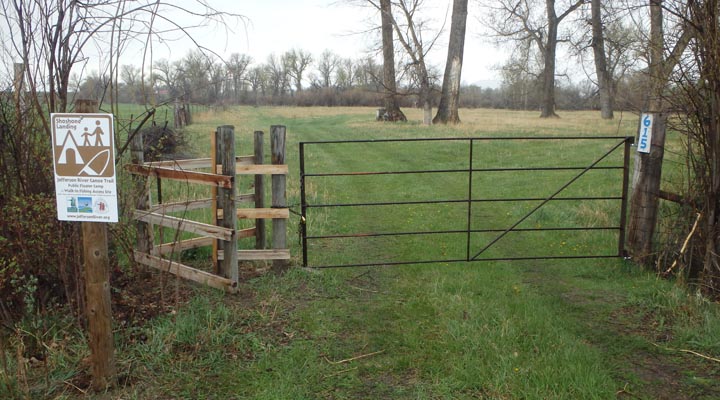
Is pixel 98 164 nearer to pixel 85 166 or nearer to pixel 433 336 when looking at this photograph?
pixel 85 166

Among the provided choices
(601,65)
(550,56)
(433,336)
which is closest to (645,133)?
(433,336)

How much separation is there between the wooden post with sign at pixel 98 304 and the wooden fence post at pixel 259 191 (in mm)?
3021

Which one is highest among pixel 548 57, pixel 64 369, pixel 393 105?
pixel 548 57

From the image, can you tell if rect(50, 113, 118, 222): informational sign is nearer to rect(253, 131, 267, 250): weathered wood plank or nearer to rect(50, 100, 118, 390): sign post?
rect(50, 100, 118, 390): sign post

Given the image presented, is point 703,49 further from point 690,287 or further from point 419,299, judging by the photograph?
point 419,299

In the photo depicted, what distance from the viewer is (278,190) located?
6965 millimetres

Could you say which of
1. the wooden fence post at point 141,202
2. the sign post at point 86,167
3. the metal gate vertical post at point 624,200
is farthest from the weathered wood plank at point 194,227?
the metal gate vertical post at point 624,200

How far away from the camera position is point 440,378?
4570mm

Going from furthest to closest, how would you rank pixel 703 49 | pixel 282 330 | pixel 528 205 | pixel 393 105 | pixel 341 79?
1. pixel 341 79
2. pixel 393 105
3. pixel 528 205
4. pixel 703 49
5. pixel 282 330

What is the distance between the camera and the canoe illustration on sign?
411 centimetres

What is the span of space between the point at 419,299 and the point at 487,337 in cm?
119

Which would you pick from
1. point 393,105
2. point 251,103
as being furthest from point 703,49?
point 251,103

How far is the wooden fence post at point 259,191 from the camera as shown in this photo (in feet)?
23.7

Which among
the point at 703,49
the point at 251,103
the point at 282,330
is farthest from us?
the point at 251,103
